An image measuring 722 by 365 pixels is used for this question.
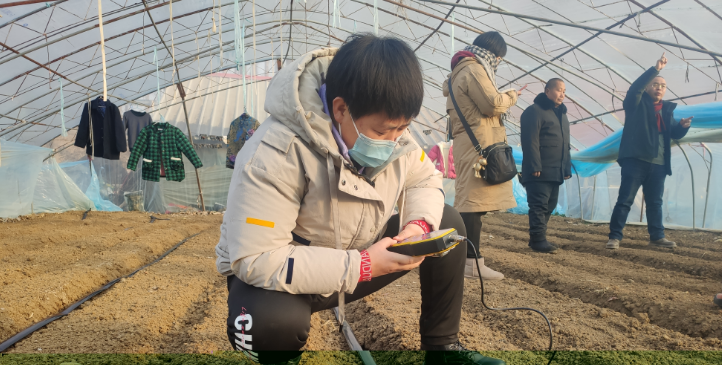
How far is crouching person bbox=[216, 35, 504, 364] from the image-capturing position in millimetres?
1123

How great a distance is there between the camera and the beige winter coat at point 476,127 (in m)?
2.71

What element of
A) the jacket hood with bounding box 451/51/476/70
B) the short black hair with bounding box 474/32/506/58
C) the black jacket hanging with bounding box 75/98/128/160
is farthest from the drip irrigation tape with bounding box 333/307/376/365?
the black jacket hanging with bounding box 75/98/128/160

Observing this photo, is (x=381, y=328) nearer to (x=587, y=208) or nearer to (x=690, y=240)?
(x=690, y=240)

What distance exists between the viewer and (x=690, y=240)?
4559 millimetres

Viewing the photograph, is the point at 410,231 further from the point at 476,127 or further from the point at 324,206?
the point at 476,127

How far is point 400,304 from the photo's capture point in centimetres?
230

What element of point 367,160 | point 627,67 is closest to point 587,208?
point 627,67

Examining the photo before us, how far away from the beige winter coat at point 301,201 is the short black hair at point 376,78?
96 millimetres

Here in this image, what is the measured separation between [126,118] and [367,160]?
27.7 feet

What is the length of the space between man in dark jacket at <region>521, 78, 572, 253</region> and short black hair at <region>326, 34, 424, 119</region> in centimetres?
256

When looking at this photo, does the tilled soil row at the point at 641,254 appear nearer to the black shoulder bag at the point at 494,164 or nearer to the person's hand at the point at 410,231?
the black shoulder bag at the point at 494,164

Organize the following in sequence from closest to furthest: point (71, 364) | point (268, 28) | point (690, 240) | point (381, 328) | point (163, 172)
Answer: point (71, 364) < point (381, 328) < point (690, 240) < point (163, 172) < point (268, 28)

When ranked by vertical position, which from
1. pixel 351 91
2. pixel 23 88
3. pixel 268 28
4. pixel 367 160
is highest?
pixel 268 28

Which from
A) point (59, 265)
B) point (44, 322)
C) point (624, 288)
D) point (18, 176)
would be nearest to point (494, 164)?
point (624, 288)
